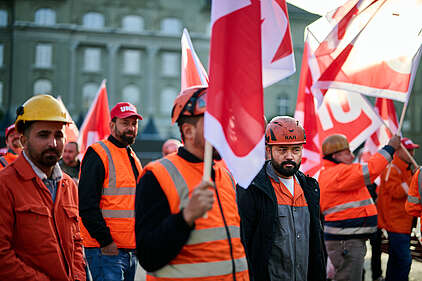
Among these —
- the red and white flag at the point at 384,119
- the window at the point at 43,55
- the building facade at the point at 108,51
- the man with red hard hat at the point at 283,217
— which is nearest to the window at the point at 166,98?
the building facade at the point at 108,51

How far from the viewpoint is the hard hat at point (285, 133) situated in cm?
374

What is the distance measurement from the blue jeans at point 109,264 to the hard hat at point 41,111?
1.84m

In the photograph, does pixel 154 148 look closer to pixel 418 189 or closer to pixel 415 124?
pixel 418 189

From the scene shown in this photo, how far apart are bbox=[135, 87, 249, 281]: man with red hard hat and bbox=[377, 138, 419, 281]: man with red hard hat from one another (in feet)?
13.9

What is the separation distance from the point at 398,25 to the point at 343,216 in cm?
214

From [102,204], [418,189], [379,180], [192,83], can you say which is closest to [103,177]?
[102,204]

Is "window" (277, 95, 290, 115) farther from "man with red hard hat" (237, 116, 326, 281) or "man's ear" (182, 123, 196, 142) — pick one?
"man's ear" (182, 123, 196, 142)

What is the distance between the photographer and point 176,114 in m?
2.54

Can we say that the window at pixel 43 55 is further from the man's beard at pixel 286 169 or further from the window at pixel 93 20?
the man's beard at pixel 286 169

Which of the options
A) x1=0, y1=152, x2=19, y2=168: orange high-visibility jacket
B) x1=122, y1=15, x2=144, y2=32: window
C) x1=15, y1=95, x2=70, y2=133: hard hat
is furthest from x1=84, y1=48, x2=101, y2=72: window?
x1=15, y1=95, x2=70, y2=133: hard hat

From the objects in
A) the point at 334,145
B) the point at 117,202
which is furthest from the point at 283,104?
the point at 117,202

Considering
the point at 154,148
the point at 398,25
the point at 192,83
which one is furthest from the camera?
the point at 154,148

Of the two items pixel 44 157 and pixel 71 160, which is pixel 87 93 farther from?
pixel 44 157

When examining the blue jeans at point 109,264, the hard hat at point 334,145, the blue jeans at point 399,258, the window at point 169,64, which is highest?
the window at point 169,64
